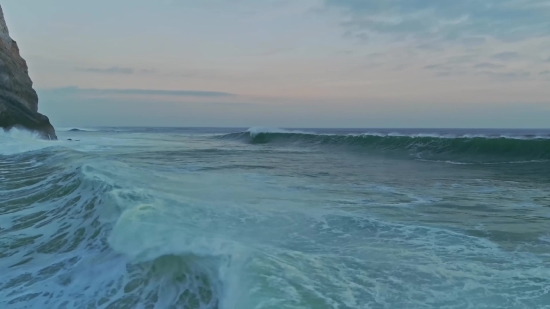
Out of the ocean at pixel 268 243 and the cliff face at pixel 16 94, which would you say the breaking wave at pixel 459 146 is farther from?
the cliff face at pixel 16 94

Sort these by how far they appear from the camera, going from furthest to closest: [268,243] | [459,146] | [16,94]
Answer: [16,94]
[459,146]
[268,243]

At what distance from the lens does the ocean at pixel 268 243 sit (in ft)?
11.2

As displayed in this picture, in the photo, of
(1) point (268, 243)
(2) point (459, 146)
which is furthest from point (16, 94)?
(1) point (268, 243)

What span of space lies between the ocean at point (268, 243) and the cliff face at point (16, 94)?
16992 mm

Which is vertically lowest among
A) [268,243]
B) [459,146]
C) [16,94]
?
[268,243]

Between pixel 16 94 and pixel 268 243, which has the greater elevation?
pixel 16 94

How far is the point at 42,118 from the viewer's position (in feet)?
85.9

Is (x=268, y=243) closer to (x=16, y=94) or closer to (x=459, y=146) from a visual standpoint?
(x=459, y=146)

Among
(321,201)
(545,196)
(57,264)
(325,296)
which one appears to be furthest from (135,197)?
(545,196)

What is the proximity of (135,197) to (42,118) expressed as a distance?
23.1m

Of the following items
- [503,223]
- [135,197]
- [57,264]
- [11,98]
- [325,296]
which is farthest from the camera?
[11,98]

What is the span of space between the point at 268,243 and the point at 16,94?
25.6 m

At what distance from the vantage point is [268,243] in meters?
4.59

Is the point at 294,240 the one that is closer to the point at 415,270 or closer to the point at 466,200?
the point at 415,270
